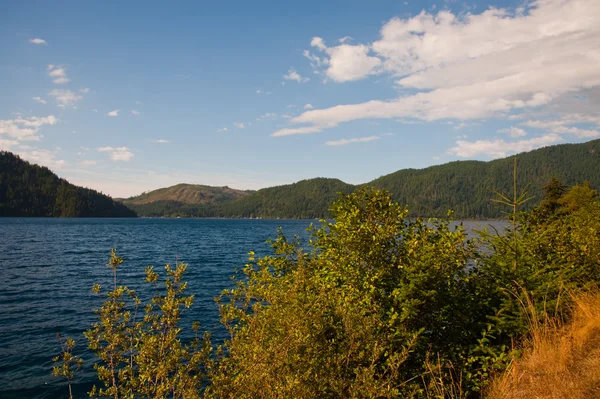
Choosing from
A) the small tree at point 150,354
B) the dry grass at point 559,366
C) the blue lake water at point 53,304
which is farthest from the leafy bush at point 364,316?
the blue lake water at point 53,304

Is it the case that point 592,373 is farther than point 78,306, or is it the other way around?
point 78,306

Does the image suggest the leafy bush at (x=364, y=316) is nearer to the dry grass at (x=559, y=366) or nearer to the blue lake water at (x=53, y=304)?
the dry grass at (x=559, y=366)

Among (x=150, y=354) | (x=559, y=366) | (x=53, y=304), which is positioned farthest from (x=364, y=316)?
(x=53, y=304)

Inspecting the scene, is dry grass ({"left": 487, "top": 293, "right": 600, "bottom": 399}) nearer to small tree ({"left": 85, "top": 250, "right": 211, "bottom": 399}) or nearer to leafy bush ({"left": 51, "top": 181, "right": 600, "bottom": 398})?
leafy bush ({"left": 51, "top": 181, "right": 600, "bottom": 398})

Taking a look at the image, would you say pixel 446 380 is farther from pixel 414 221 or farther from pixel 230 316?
pixel 230 316

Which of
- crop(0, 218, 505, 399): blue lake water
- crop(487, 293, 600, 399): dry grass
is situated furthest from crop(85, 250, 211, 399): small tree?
crop(487, 293, 600, 399): dry grass

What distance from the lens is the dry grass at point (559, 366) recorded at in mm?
6145

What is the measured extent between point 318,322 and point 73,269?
4820 centimetres

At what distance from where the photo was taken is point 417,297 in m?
8.48

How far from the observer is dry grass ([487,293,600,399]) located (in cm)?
614

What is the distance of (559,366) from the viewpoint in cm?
703

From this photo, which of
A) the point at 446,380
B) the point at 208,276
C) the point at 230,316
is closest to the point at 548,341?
the point at 446,380

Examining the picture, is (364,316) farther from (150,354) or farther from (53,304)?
(53,304)

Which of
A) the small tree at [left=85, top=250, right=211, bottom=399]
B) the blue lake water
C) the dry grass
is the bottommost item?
the blue lake water
